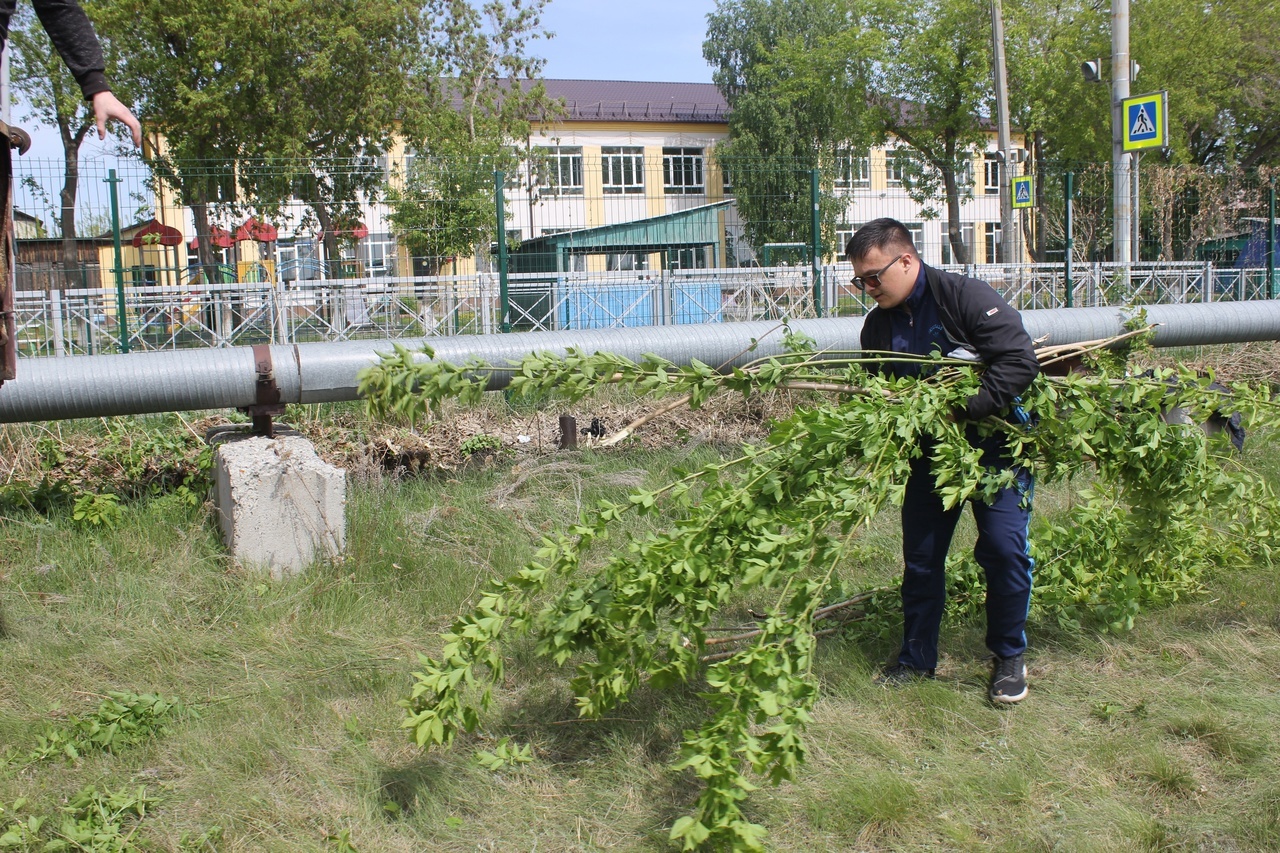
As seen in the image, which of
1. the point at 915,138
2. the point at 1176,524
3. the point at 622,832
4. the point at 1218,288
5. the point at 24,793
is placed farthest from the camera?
the point at 915,138

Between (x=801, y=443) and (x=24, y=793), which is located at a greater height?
(x=801, y=443)

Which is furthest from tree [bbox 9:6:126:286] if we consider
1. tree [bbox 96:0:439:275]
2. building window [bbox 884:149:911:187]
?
building window [bbox 884:149:911:187]

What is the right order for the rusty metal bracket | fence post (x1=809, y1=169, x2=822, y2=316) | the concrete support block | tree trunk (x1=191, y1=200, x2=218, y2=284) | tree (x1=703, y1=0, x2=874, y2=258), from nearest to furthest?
the concrete support block < the rusty metal bracket < fence post (x1=809, y1=169, x2=822, y2=316) < tree trunk (x1=191, y1=200, x2=218, y2=284) < tree (x1=703, y1=0, x2=874, y2=258)

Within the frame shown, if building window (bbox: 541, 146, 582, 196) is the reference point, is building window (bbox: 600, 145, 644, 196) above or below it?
above

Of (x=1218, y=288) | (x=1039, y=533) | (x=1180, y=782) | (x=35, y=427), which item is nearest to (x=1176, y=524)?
(x=1039, y=533)

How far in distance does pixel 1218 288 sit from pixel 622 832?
780 inches

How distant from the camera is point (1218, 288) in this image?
62.7ft

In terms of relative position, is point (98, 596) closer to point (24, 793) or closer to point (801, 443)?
point (24, 793)

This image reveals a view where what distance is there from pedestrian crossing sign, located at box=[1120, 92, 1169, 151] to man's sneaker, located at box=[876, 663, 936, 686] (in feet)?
42.3

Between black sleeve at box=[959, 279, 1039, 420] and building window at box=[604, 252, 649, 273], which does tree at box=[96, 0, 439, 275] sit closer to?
building window at box=[604, 252, 649, 273]

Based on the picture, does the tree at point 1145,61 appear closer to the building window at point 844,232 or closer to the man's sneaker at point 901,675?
the building window at point 844,232

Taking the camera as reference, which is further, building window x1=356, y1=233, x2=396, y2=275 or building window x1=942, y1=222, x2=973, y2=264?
building window x1=942, y1=222, x2=973, y2=264

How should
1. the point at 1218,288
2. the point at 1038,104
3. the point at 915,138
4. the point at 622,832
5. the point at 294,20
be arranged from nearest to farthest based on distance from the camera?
the point at 622,832, the point at 1218,288, the point at 294,20, the point at 1038,104, the point at 915,138

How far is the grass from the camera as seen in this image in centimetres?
287
